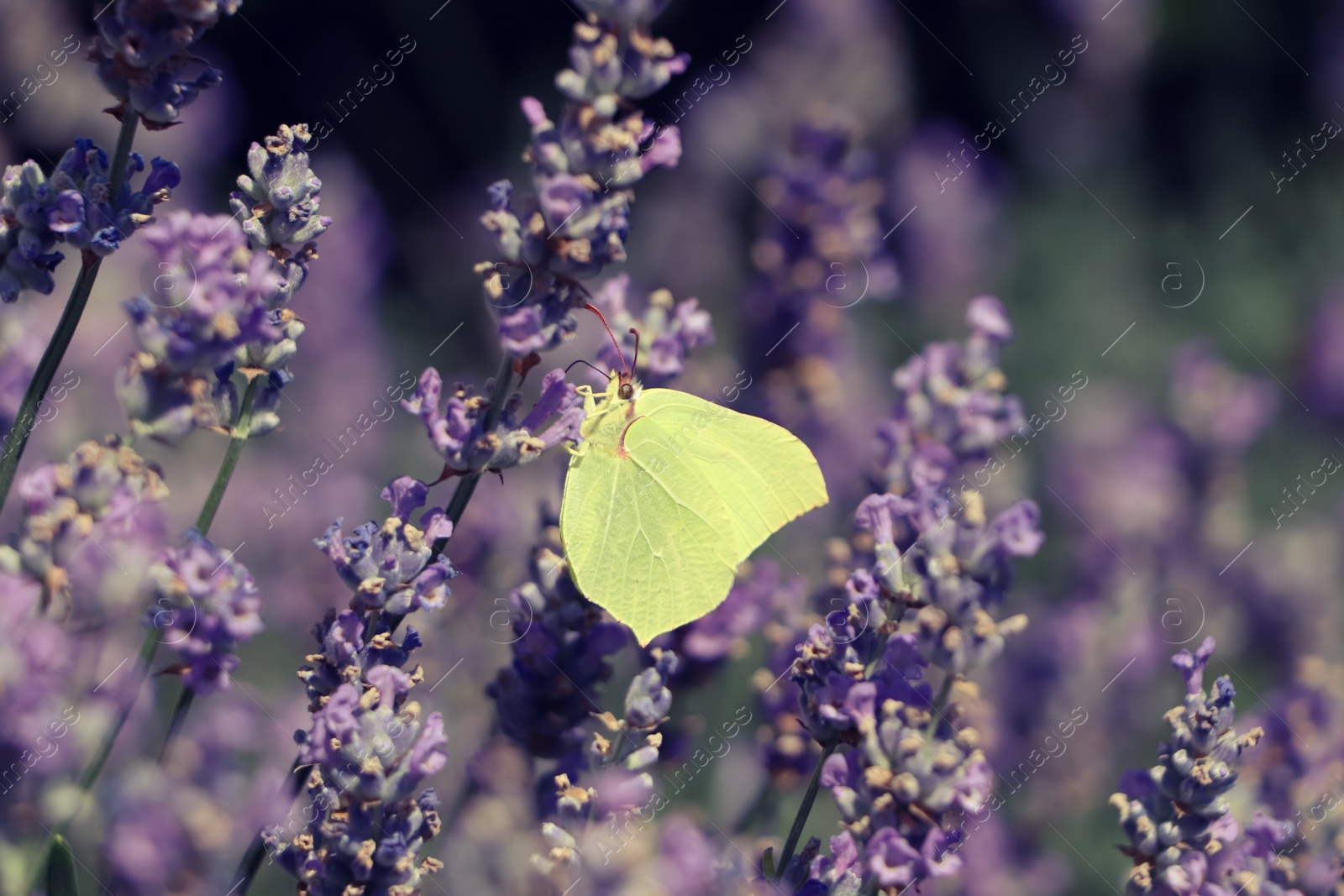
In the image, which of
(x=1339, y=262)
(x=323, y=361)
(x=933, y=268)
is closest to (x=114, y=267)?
(x=323, y=361)

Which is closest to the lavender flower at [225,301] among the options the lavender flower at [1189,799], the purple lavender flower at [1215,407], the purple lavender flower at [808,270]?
the lavender flower at [1189,799]

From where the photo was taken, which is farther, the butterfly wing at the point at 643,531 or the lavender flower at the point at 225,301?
the butterfly wing at the point at 643,531

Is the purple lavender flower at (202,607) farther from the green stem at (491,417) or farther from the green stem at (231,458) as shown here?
the green stem at (491,417)

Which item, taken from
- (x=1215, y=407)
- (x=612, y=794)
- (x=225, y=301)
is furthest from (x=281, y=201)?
(x=1215, y=407)

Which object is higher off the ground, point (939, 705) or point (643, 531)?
point (939, 705)

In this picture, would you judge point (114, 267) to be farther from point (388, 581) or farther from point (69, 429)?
point (388, 581)

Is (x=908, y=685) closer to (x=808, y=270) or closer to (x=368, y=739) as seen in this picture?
(x=368, y=739)
